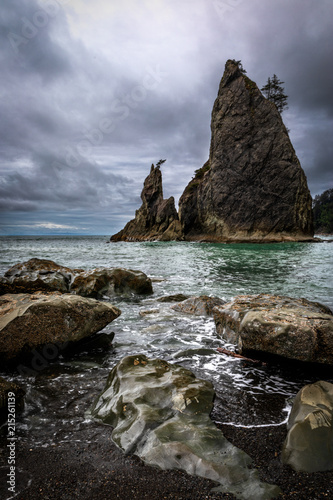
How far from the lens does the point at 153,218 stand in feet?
269

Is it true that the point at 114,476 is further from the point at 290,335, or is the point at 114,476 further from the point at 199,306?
the point at 199,306

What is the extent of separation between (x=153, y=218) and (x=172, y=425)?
3169 inches

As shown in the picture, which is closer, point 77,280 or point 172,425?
point 172,425

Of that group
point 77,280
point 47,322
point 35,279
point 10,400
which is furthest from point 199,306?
point 35,279

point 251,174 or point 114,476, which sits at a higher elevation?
point 251,174

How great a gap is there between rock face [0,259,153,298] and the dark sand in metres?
6.27

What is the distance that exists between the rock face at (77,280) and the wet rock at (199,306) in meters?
2.29

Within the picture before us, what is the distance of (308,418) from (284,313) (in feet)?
6.80

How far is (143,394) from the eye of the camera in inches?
102

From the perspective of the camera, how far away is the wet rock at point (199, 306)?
6.62m

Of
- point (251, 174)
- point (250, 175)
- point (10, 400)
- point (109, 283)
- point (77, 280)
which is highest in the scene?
point (251, 174)

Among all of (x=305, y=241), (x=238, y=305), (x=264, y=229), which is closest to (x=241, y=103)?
(x=264, y=229)

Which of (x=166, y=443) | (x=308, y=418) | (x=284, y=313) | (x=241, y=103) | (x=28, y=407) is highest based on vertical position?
(x=241, y=103)

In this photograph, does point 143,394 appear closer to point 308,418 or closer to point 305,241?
point 308,418
